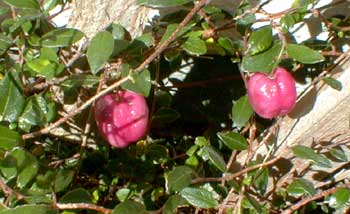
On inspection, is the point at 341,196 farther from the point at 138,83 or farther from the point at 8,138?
the point at 8,138

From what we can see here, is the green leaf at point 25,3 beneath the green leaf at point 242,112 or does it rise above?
above

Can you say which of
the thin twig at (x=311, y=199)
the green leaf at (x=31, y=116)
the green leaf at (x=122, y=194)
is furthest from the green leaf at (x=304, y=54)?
the green leaf at (x=122, y=194)

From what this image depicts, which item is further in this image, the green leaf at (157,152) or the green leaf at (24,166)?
the green leaf at (157,152)

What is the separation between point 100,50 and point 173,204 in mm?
319

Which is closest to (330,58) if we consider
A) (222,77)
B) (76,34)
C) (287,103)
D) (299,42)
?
(299,42)

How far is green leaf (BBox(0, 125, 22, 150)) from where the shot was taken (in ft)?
4.33

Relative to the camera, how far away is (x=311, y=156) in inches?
62.1

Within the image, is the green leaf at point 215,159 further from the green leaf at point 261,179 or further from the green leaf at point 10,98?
the green leaf at point 10,98

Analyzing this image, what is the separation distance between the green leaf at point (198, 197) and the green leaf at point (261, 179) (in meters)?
0.17

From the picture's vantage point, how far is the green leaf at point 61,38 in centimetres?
136

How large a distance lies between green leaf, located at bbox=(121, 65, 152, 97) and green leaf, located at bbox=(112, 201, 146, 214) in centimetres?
18

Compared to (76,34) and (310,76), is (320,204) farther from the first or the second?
(76,34)

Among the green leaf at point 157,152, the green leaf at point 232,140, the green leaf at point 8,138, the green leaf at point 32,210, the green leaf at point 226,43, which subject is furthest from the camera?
the green leaf at point 157,152

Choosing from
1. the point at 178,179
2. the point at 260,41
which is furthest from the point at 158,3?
the point at 178,179
